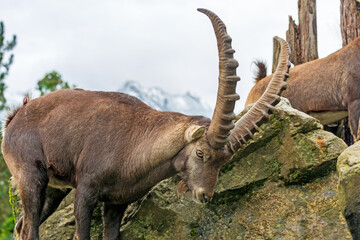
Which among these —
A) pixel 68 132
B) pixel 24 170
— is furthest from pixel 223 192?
pixel 24 170

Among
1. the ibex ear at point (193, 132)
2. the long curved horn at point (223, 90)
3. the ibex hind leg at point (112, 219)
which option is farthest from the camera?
the ibex hind leg at point (112, 219)

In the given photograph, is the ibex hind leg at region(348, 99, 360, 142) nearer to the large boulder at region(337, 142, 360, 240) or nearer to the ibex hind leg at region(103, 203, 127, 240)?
the large boulder at region(337, 142, 360, 240)

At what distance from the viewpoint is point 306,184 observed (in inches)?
278

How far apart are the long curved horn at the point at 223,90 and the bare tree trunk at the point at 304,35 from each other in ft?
23.1

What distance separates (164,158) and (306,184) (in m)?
2.23

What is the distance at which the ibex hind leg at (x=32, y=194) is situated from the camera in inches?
266

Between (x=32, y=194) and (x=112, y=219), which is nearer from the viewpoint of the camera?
(x=32, y=194)

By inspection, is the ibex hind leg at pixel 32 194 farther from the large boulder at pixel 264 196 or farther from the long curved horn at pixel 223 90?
the long curved horn at pixel 223 90

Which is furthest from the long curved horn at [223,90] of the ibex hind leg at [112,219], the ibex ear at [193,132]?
the ibex hind leg at [112,219]

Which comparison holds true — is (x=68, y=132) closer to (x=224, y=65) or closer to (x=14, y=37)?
(x=224, y=65)

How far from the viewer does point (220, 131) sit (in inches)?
238

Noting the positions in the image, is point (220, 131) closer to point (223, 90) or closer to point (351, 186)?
point (223, 90)

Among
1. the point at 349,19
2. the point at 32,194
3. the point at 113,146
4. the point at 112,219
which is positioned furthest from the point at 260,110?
the point at 349,19

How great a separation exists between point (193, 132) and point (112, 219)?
1.97 m
